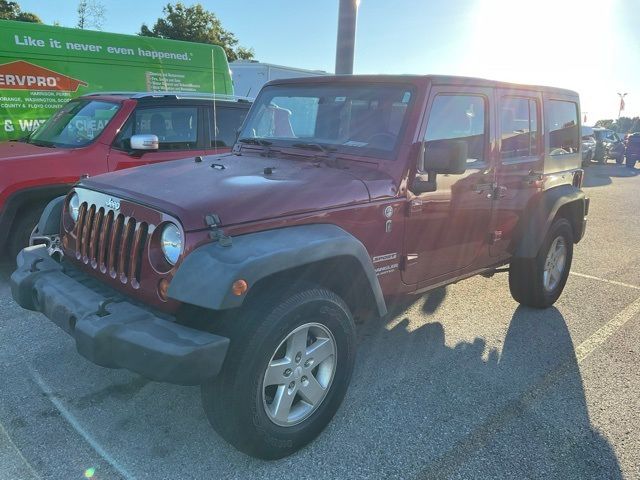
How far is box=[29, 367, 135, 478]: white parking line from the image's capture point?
2.46 m

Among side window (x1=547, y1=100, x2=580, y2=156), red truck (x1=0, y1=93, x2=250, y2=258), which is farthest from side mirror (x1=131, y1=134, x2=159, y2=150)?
side window (x1=547, y1=100, x2=580, y2=156)

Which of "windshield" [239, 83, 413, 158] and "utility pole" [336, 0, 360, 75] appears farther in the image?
"utility pole" [336, 0, 360, 75]

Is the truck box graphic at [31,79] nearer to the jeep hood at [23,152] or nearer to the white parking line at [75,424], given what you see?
the jeep hood at [23,152]

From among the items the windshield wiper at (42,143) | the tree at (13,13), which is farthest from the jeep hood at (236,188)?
the tree at (13,13)

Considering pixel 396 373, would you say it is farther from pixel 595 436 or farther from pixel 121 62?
pixel 121 62

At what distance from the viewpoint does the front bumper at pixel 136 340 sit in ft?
6.92

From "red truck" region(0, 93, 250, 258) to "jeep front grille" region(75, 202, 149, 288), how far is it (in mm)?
2245

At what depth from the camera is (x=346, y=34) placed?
8.45m

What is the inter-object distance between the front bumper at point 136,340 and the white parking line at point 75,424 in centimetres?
59

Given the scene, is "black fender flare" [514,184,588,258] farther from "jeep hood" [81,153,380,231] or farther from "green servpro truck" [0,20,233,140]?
"green servpro truck" [0,20,233,140]

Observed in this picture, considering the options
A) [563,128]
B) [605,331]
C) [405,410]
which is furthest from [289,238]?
[563,128]

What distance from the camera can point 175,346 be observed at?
2113 millimetres

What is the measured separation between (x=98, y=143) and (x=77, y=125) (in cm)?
53

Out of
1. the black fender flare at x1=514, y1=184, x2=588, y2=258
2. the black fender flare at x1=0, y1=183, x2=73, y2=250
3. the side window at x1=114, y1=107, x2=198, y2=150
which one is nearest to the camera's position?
the black fender flare at x1=514, y1=184, x2=588, y2=258
